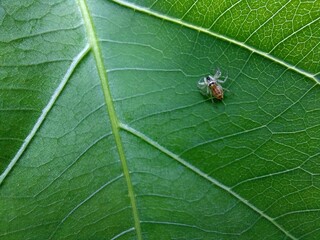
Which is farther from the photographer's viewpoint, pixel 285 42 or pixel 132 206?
pixel 132 206

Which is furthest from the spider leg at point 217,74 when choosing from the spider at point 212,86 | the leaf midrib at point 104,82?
the leaf midrib at point 104,82

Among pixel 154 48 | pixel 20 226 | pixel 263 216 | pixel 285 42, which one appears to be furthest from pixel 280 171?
pixel 20 226

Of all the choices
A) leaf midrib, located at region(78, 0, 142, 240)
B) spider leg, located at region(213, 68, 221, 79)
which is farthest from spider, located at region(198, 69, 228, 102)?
leaf midrib, located at region(78, 0, 142, 240)

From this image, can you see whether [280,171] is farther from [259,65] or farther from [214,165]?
[259,65]

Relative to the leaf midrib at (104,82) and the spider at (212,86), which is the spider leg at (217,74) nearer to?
the spider at (212,86)

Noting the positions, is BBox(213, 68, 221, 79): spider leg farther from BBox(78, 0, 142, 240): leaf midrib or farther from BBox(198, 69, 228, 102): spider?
BBox(78, 0, 142, 240): leaf midrib

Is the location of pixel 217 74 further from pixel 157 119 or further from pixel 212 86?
pixel 157 119
